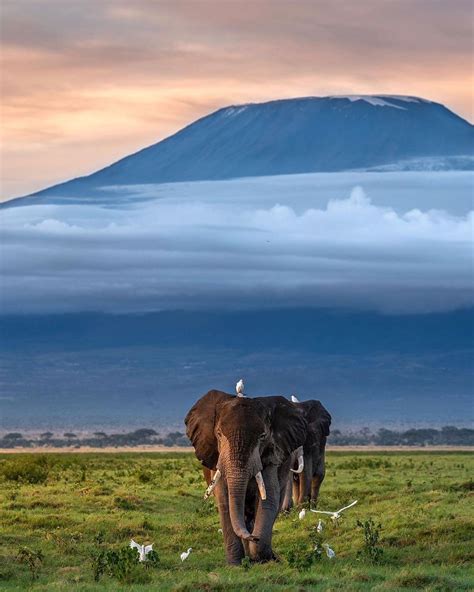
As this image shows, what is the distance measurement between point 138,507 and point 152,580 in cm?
1357

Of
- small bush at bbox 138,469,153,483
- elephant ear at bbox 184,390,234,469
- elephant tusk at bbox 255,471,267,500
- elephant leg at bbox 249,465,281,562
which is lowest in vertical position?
small bush at bbox 138,469,153,483

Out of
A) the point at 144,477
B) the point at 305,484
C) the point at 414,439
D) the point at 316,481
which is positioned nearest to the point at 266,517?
the point at 305,484

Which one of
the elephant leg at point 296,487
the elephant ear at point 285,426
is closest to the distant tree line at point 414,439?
the elephant leg at point 296,487

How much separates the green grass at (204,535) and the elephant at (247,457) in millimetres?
Result: 576

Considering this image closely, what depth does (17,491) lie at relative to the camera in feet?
137

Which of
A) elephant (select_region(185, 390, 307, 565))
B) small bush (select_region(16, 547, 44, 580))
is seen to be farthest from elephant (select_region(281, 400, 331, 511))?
small bush (select_region(16, 547, 44, 580))

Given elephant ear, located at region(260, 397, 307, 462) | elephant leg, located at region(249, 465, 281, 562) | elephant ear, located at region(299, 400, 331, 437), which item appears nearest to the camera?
elephant leg, located at region(249, 465, 281, 562)

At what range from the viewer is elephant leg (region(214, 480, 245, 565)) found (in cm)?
2473

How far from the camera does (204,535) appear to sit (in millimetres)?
31281

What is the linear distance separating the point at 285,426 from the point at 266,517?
1.56 meters

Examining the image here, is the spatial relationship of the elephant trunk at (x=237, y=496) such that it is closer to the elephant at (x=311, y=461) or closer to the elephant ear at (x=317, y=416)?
the elephant at (x=311, y=461)

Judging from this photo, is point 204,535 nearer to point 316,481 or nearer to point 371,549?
point 371,549

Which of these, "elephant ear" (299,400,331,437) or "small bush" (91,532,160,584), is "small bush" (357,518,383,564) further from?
"elephant ear" (299,400,331,437)

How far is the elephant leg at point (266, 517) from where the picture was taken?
983 inches
